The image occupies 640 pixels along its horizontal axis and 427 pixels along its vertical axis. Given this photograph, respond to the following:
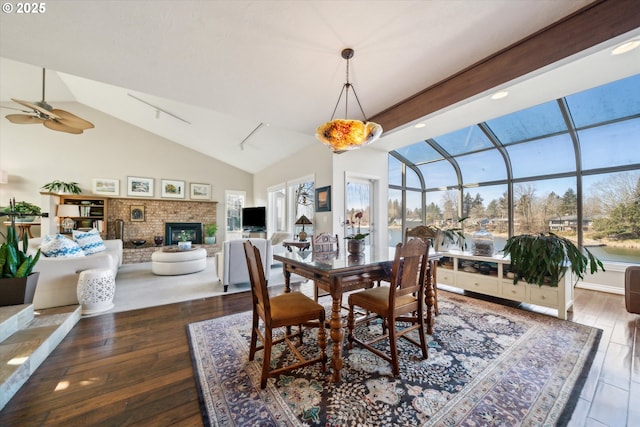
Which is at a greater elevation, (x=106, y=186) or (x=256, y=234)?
(x=106, y=186)

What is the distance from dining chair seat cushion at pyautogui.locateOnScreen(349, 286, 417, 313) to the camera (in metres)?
1.78

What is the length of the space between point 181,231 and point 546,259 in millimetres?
8212

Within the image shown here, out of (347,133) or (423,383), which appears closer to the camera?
(423,383)

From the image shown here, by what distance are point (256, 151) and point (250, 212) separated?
2063mm

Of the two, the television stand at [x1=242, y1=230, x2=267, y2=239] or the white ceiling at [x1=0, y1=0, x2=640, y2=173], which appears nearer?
the white ceiling at [x1=0, y1=0, x2=640, y2=173]

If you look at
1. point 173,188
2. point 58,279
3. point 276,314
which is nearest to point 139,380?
point 276,314

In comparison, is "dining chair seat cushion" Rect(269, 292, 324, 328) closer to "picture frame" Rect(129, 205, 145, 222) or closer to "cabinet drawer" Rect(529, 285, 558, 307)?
"cabinet drawer" Rect(529, 285, 558, 307)

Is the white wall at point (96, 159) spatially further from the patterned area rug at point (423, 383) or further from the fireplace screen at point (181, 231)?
the patterned area rug at point (423, 383)

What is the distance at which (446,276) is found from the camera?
146 inches

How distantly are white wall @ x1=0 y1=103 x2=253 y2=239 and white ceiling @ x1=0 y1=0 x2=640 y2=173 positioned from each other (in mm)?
3679

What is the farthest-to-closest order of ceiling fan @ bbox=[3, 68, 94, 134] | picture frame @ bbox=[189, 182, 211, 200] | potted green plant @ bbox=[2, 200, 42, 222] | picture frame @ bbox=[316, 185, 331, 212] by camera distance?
picture frame @ bbox=[189, 182, 211, 200]
potted green plant @ bbox=[2, 200, 42, 222]
picture frame @ bbox=[316, 185, 331, 212]
ceiling fan @ bbox=[3, 68, 94, 134]

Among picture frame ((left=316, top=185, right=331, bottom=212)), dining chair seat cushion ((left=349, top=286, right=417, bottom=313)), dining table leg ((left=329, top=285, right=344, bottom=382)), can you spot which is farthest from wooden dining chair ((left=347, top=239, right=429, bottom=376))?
→ picture frame ((left=316, top=185, right=331, bottom=212))

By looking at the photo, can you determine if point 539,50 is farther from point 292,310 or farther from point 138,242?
point 138,242

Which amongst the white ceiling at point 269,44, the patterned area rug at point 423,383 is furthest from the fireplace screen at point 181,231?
the patterned area rug at point 423,383
